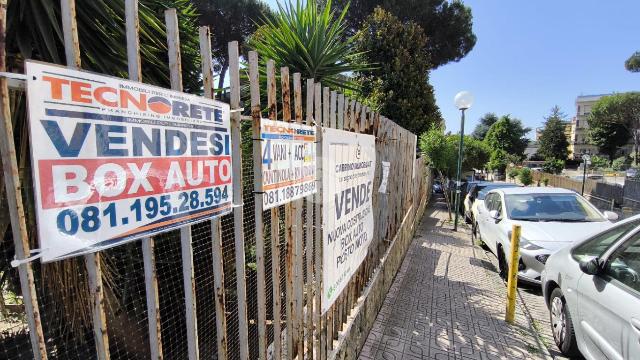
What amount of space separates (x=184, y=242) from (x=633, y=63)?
62304mm

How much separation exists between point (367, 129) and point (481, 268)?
4.47 m

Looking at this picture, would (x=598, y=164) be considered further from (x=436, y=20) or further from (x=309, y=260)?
(x=309, y=260)

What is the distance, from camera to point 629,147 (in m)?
52.3

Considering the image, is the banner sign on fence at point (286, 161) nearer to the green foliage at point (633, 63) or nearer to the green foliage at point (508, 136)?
the green foliage at point (508, 136)

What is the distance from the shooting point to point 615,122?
49062 mm

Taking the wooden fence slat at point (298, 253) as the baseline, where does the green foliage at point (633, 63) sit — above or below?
above

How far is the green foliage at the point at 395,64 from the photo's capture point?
11.5m

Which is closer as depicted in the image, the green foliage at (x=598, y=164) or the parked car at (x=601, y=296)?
the parked car at (x=601, y=296)

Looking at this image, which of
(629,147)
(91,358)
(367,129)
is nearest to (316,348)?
(91,358)

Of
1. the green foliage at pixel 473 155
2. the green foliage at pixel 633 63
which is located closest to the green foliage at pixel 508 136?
the green foliage at pixel 633 63

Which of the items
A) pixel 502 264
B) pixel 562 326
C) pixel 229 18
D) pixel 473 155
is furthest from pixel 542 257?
pixel 229 18

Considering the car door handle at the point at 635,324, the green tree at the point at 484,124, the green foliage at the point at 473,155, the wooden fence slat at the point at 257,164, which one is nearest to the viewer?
the wooden fence slat at the point at 257,164

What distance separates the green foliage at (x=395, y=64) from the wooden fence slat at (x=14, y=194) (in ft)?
35.6

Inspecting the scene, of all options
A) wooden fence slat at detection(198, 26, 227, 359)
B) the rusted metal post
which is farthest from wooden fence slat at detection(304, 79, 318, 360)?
wooden fence slat at detection(198, 26, 227, 359)
